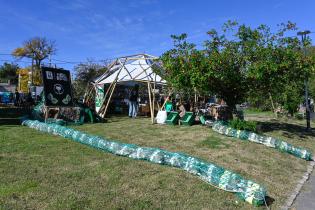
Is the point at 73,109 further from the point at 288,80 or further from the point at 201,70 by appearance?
the point at 288,80

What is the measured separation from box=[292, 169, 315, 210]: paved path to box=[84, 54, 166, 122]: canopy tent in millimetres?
11155

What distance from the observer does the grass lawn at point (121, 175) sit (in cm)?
572

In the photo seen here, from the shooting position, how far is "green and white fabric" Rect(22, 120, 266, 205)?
6453 mm

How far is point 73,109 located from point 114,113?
7.82 meters

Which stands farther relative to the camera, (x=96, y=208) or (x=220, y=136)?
(x=220, y=136)

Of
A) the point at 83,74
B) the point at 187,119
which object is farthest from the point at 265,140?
the point at 83,74

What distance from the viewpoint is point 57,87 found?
673 inches

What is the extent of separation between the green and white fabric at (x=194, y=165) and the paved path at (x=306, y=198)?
71cm

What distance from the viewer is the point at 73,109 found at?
16469 mm

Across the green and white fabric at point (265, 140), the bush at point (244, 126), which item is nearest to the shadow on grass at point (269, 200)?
the green and white fabric at point (265, 140)

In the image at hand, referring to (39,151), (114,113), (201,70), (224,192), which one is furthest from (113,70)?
(224,192)

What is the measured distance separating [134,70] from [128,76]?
0.93m

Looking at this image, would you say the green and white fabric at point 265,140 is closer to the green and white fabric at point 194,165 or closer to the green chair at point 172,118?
the green chair at point 172,118

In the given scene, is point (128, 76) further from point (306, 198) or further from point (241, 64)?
point (306, 198)
